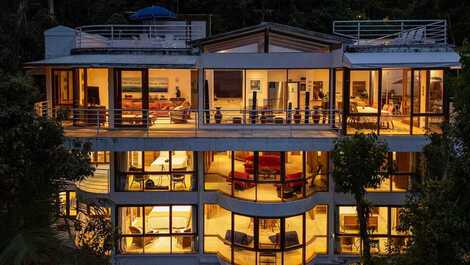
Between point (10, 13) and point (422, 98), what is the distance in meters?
26.7

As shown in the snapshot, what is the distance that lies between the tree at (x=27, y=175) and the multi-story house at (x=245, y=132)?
36.4 ft

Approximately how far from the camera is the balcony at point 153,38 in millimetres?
24200

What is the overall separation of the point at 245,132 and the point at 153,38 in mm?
7386

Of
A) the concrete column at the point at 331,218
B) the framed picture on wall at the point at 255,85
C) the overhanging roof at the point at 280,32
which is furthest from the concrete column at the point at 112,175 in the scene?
the concrete column at the point at 331,218

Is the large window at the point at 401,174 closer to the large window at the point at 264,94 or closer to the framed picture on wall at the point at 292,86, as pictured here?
the large window at the point at 264,94

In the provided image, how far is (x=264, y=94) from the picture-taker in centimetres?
2266

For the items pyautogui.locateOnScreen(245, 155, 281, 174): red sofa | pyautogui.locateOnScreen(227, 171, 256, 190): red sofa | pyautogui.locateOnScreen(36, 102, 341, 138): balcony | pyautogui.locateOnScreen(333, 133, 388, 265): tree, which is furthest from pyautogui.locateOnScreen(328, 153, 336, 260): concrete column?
pyautogui.locateOnScreen(333, 133, 388, 265): tree

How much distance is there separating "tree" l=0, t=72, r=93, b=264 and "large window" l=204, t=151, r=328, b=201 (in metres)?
11.5

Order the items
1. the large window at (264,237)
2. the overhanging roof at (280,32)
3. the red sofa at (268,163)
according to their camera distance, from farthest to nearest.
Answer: the overhanging roof at (280,32) → the red sofa at (268,163) → the large window at (264,237)

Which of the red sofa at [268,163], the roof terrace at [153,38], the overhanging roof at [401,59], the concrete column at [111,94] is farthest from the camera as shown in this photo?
the roof terrace at [153,38]

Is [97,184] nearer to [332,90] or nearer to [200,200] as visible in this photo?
[200,200]

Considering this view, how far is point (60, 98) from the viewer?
22.6 metres

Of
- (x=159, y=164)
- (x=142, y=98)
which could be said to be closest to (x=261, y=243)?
(x=159, y=164)

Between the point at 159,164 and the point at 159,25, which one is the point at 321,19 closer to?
the point at 159,25
